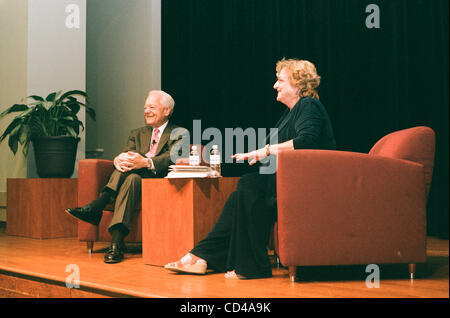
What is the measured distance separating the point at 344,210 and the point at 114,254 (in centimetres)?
128

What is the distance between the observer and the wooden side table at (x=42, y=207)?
3.59m

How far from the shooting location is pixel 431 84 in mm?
3133

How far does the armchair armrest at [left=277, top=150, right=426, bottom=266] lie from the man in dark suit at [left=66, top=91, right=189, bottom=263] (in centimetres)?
103

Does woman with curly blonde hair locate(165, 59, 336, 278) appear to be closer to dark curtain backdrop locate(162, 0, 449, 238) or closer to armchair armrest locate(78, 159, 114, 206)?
armchair armrest locate(78, 159, 114, 206)

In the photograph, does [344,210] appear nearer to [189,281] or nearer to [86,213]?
[189,281]

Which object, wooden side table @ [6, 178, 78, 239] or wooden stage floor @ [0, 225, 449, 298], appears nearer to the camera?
wooden stage floor @ [0, 225, 449, 298]

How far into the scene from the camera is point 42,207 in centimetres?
359

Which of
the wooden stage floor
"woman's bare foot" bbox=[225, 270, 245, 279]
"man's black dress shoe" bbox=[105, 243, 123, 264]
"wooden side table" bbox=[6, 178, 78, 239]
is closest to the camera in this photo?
the wooden stage floor

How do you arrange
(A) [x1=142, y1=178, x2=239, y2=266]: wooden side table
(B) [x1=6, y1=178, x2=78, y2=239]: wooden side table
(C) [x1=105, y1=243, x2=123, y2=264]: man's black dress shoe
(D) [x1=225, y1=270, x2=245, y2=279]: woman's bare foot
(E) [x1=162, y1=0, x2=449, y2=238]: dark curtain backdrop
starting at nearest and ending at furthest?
(D) [x1=225, y1=270, x2=245, y2=279]: woman's bare foot, (A) [x1=142, y1=178, x2=239, y2=266]: wooden side table, (C) [x1=105, y1=243, x2=123, y2=264]: man's black dress shoe, (E) [x1=162, y1=0, x2=449, y2=238]: dark curtain backdrop, (B) [x1=6, y1=178, x2=78, y2=239]: wooden side table

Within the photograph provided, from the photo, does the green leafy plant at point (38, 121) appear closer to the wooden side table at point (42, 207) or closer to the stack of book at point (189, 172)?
the wooden side table at point (42, 207)

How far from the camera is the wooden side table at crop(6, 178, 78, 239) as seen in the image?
3594 mm

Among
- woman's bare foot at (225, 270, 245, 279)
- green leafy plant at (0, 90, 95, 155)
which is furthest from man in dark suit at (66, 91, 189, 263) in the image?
green leafy plant at (0, 90, 95, 155)

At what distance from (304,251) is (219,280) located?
0.39 metres

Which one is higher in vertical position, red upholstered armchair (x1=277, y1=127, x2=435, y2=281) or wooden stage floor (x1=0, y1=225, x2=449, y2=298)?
red upholstered armchair (x1=277, y1=127, x2=435, y2=281)
